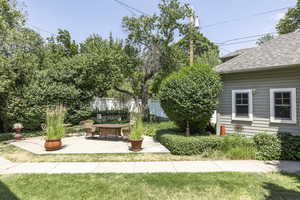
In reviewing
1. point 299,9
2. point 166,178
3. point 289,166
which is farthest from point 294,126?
Answer: point 299,9

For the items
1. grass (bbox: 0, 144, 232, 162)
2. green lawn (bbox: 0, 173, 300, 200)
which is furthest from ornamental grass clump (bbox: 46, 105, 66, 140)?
green lawn (bbox: 0, 173, 300, 200)

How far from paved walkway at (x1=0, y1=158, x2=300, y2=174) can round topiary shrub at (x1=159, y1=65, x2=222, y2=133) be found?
187 centimetres

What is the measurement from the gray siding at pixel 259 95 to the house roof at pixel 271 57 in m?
0.34

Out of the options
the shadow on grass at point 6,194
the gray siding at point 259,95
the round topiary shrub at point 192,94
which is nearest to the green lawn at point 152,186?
the shadow on grass at point 6,194

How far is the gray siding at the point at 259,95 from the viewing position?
654cm

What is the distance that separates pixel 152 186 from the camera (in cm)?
390

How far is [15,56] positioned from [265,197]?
11.8 metres

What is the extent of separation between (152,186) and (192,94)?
3704 millimetres

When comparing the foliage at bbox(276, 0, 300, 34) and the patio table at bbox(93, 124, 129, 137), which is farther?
the foliage at bbox(276, 0, 300, 34)

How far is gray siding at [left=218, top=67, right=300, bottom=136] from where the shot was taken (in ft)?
21.5

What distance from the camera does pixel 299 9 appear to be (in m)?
18.9

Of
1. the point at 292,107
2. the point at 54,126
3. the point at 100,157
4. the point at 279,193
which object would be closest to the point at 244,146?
the point at 292,107

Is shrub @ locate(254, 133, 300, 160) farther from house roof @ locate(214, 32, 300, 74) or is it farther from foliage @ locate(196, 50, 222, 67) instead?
foliage @ locate(196, 50, 222, 67)

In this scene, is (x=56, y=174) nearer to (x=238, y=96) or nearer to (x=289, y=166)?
(x=289, y=166)
